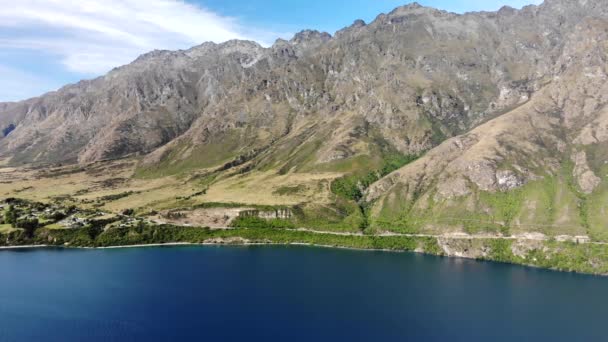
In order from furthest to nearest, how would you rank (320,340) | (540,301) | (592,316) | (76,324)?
(540,301) → (592,316) → (76,324) → (320,340)

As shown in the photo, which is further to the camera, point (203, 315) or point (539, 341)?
point (203, 315)

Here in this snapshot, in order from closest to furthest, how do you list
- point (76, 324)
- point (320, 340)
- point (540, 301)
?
point (320, 340), point (76, 324), point (540, 301)

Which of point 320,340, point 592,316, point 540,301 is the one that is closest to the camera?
point 320,340

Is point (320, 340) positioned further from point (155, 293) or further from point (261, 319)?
point (155, 293)

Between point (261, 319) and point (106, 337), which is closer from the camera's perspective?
point (106, 337)

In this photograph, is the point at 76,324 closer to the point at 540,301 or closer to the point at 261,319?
the point at 261,319

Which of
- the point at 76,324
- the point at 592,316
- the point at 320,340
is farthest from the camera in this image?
the point at 592,316

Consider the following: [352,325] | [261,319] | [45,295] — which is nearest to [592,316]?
[352,325]

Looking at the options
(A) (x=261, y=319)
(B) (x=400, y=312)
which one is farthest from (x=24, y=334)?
(B) (x=400, y=312)
